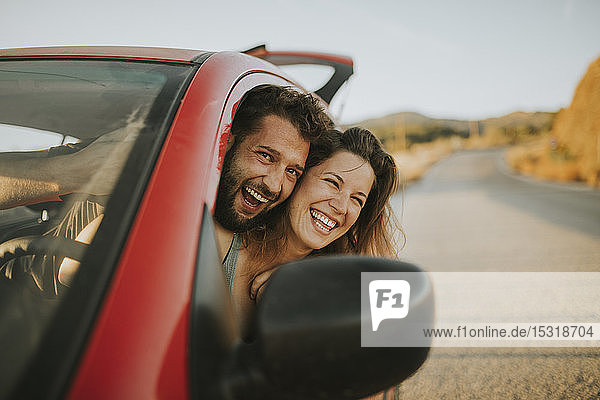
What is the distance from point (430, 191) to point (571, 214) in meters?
6.96

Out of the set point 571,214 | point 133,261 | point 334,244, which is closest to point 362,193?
point 334,244

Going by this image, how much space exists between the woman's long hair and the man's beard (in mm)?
147

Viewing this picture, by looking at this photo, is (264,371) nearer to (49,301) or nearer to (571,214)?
(49,301)

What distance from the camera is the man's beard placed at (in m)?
1.79

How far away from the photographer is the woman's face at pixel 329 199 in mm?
2107

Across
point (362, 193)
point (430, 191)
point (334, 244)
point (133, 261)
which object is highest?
point (133, 261)

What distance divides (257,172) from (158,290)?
1.19 meters

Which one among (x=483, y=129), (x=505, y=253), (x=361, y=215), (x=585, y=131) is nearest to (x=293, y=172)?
(x=361, y=215)

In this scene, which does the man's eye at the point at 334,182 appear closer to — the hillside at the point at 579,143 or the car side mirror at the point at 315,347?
the car side mirror at the point at 315,347

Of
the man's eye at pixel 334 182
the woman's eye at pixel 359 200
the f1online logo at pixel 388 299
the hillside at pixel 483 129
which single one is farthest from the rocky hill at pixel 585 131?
the hillside at pixel 483 129

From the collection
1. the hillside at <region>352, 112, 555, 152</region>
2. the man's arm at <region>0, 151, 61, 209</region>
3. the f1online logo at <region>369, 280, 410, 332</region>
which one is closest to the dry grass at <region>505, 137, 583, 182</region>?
the f1online logo at <region>369, 280, 410, 332</region>

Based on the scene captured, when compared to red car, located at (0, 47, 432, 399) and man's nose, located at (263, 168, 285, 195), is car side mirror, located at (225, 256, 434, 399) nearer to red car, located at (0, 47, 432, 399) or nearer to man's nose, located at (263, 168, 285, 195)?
red car, located at (0, 47, 432, 399)

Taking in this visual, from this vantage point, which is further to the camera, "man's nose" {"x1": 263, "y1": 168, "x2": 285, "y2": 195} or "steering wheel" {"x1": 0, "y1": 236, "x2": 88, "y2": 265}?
"man's nose" {"x1": 263, "y1": 168, "x2": 285, "y2": 195}

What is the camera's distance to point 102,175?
0.96m
